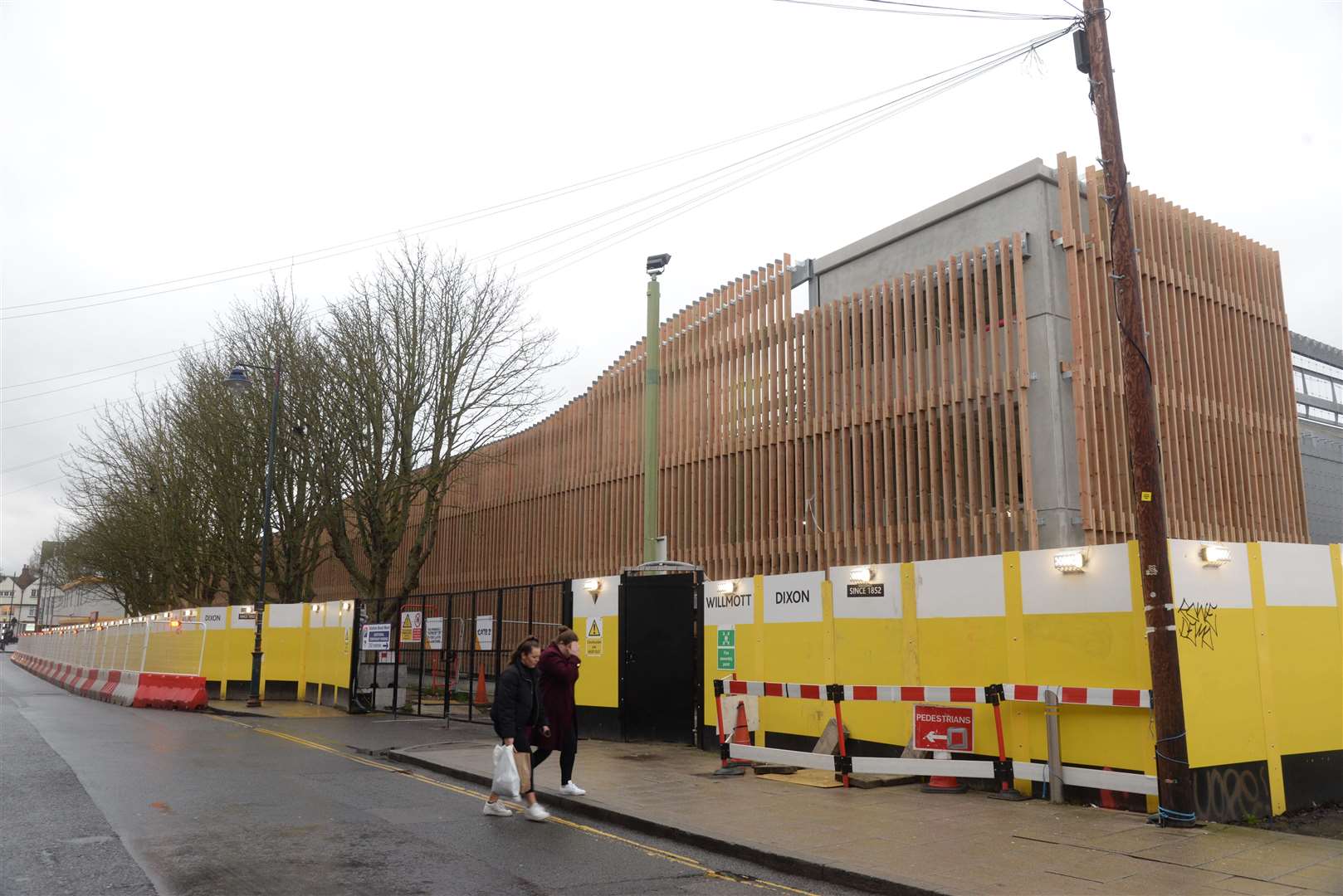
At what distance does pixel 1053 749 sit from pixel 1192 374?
43.9 ft

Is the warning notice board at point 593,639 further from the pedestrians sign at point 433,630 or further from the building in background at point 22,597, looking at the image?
the building in background at point 22,597

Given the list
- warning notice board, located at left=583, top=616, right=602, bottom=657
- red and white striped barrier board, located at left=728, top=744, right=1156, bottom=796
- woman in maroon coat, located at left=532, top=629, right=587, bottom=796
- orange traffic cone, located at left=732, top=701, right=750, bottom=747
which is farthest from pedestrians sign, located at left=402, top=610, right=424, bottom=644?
red and white striped barrier board, located at left=728, top=744, right=1156, bottom=796

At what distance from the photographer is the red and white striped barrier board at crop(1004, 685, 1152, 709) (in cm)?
906

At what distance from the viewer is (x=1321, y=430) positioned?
31.1 m

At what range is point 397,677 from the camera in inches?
891

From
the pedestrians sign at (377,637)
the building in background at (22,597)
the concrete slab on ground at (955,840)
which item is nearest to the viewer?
the concrete slab on ground at (955,840)

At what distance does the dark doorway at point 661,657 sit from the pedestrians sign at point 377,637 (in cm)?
826

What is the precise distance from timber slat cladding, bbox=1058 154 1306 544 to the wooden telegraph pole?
812 centimetres

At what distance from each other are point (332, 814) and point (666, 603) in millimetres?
7175

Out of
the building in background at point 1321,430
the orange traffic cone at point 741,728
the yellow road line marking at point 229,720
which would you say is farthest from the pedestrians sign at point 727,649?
the building in background at point 1321,430

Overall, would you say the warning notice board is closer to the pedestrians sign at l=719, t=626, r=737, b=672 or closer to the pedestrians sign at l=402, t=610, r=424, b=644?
the pedestrians sign at l=719, t=626, r=737, b=672

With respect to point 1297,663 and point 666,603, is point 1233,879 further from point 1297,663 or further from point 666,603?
point 666,603

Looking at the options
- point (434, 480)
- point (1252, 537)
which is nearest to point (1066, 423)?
point (1252, 537)

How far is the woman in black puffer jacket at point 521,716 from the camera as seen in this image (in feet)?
31.0
